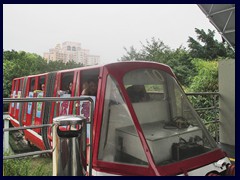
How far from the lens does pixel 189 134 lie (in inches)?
100

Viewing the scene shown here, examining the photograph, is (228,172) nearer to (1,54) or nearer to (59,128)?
(59,128)

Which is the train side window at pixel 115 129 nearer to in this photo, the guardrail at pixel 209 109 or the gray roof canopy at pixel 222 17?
the guardrail at pixel 209 109

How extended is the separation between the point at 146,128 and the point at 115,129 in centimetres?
32

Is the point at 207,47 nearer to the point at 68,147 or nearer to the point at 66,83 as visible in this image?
the point at 66,83

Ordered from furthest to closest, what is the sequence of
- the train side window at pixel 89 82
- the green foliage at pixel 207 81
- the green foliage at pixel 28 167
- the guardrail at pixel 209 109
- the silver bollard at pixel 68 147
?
the green foliage at pixel 207 81 → the guardrail at pixel 209 109 → the train side window at pixel 89 82 → the green foliage at pixel 28 167 → the silver bollard at pixel 68 147

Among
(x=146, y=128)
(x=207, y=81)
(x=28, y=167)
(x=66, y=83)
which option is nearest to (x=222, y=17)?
(x=207, y=81)

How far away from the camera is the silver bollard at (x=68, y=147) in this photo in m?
1.98

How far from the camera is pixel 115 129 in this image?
238cm

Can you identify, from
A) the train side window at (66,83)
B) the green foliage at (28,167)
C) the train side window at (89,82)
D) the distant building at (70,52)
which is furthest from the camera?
the distant building at (70,52)

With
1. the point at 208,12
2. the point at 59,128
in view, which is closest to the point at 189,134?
the point at 59,128

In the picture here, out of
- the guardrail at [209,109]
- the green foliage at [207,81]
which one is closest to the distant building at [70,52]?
the guardrail at [209,109]
